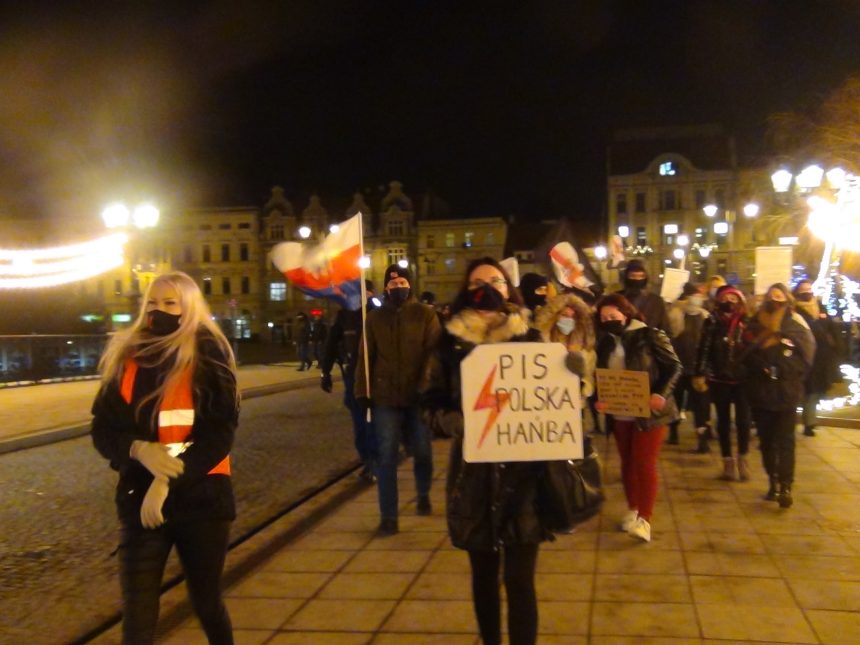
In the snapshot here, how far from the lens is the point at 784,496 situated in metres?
7.61

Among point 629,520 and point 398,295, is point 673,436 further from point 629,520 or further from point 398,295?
point 398,295

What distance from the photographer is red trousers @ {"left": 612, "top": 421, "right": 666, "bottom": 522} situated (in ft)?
21.7

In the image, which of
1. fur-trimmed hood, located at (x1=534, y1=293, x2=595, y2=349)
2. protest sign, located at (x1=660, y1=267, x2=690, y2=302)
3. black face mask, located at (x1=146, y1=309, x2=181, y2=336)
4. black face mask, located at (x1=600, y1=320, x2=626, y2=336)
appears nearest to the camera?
black face mask, located at (x1=146, y1=309, x2=181, y2=336)

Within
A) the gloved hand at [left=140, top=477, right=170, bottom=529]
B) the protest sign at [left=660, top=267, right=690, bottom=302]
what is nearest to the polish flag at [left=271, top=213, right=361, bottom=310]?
the gloved hand at [left=140, top=477, right=170, bottom=529]

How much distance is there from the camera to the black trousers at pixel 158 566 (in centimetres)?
369

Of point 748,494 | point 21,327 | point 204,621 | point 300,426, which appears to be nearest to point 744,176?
point 21,327

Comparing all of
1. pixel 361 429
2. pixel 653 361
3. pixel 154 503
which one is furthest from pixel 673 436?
pixel 154 503

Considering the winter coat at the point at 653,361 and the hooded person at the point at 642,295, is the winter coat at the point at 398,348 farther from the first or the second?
the hooded person at the point at 642,295

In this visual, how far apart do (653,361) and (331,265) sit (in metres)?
3.09

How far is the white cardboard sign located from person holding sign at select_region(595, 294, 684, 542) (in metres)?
2.40

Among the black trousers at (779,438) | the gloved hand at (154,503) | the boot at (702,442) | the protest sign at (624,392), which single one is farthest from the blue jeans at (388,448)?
the boot at (702,442)

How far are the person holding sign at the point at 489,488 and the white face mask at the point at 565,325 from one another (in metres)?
0.66

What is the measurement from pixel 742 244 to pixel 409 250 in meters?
27.4

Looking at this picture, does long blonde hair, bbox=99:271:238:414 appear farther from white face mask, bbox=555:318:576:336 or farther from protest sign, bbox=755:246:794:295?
protest sign, bbox=755:246:794:295
